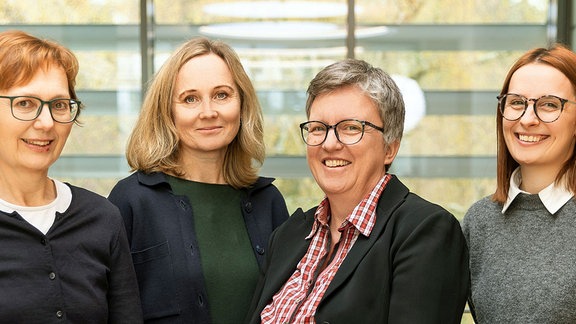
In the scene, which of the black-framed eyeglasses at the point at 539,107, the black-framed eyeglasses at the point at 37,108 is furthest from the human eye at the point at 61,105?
the black-framed eyeglasses at the point at 539,107

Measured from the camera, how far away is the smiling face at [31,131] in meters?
2.58

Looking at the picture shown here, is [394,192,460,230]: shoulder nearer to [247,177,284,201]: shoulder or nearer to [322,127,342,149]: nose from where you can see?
[322,127,342,149]: nose

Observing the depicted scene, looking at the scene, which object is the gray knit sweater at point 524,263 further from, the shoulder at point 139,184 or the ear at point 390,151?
the shoulder at point 139,184

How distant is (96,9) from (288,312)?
451cm

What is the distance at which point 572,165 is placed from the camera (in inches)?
110

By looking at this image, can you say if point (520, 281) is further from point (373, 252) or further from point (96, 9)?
point (96, 9)

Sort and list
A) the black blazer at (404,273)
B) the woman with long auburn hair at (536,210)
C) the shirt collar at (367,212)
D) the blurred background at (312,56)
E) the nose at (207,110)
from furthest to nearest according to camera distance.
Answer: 1. the blurred background at (312,56)
2. the nose at (207,110)
3. the shirt collar at (367,212)
4. the woman with long auburn hair at (536,210)
5. the black blazer at (404,273)

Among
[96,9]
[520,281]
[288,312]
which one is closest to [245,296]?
[288,312]

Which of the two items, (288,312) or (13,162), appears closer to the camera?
(13,162)

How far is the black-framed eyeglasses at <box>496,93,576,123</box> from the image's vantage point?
9.02ft

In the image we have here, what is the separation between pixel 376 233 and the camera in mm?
2727

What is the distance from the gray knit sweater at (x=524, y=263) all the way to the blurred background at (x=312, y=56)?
3778mm

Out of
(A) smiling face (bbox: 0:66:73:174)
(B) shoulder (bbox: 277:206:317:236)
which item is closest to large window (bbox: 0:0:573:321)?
(B) shoulder (bbox: 277:206:317:236)

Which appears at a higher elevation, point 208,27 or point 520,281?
point 208,27
